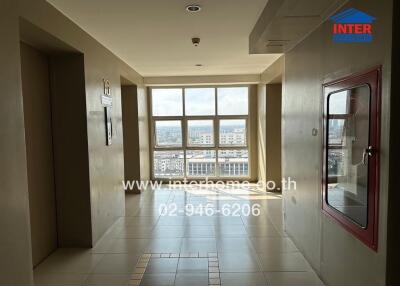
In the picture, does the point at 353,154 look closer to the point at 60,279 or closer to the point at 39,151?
the point at 60,279

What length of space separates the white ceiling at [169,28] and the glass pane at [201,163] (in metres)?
3.03

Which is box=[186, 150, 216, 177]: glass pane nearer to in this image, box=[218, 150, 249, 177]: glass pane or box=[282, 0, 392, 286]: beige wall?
box=[218, 150, 249, 177]: glass pane

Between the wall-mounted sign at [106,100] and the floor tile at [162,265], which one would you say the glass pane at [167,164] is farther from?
the floor tile at [162,265]

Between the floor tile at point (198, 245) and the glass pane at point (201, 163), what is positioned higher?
the glass pane at point (201, 163)

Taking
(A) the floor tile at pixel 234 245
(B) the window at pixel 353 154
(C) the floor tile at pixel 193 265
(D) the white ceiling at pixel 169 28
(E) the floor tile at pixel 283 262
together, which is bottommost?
(E) the floor tile at pixel 283 262

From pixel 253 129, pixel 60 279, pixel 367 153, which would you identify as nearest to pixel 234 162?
pixel 253 129

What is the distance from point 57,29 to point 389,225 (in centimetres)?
329

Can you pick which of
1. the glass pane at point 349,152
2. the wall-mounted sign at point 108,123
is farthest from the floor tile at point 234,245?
the wall-mounted sign at point 108,123

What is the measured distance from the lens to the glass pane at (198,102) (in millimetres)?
8047

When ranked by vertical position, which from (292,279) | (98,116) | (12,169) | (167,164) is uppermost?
(98,116)

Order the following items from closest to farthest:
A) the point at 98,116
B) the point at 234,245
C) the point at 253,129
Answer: the point at 234,245, the point at 98,116, the point at 253,129

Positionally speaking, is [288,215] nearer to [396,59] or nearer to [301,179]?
[301,179]

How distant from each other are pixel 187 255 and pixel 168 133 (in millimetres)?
4922

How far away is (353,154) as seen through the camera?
7.70 ft
